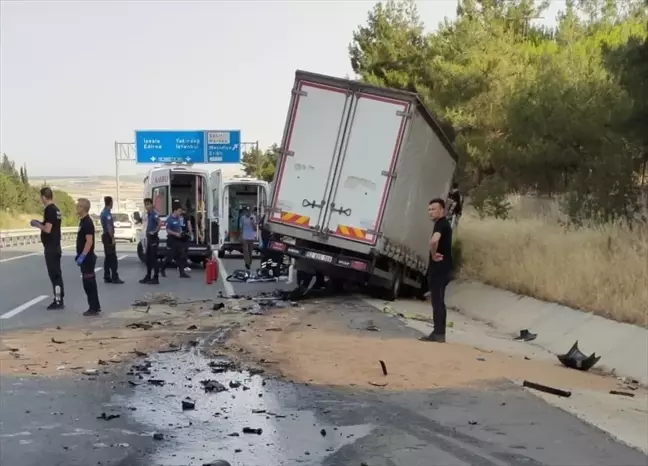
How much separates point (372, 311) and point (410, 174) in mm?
2695

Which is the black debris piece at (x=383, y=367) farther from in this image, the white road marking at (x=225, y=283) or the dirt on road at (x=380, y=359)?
the white road marking at (x=225, y=283)

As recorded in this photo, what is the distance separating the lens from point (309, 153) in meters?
14.8

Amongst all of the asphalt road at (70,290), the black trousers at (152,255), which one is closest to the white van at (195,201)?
the asphalt road at (70,290)

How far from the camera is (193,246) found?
995 inches

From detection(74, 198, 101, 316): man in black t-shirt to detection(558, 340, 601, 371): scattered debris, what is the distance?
7370 mm

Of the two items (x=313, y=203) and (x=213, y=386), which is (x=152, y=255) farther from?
(x=213, y=386)

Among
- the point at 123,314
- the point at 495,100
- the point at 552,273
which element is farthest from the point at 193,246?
the point at 552,273

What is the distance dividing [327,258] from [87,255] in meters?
4.37

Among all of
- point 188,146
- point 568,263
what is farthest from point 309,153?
point 188,146

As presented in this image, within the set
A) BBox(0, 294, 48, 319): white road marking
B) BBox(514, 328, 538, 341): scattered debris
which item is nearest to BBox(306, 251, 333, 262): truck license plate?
→ BBox(514, 328, 538, 341): scattered debris

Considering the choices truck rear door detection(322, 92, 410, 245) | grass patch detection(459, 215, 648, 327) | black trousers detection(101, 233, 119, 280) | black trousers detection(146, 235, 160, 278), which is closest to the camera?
grass patch detection(459, 215, 648, 327)

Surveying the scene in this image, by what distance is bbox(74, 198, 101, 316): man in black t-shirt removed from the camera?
42.1 ft

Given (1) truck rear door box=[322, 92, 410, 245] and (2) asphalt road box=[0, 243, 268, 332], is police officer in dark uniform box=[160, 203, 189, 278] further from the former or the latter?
(1) truck rear door box=[322, 92, 410, 245]

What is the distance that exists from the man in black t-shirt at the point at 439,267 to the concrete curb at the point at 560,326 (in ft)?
5.52
